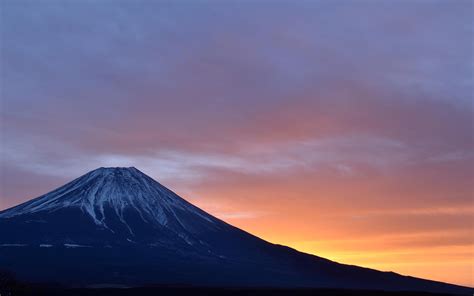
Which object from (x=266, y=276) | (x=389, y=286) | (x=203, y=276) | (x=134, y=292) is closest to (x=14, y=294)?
(x=134, y=292)

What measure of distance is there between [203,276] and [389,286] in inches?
1980

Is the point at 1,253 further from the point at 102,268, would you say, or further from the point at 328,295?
the point at 328,295

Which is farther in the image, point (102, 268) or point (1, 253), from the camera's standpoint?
point (1, 253)

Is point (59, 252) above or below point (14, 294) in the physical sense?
above

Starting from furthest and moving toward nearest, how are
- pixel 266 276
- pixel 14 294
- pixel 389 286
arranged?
pixel 389 286
pixel 266 276
pixel 14 294

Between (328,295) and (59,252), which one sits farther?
(59,252)

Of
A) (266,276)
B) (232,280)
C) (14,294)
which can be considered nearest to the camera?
(14,294)

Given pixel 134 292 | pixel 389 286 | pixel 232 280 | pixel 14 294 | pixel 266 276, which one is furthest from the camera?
pixel 389 286

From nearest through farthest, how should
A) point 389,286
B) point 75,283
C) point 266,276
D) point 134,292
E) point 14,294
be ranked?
point 14,294 < point 134,292 < point 75,283 < point 266,276 < point 389,286

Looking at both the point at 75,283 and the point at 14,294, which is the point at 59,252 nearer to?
the point at 75,283

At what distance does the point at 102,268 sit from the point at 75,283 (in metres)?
22.1

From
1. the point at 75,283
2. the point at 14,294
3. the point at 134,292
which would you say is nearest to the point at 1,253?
the point at 75,283

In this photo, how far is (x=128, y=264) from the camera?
18225cm

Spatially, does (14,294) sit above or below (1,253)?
below
